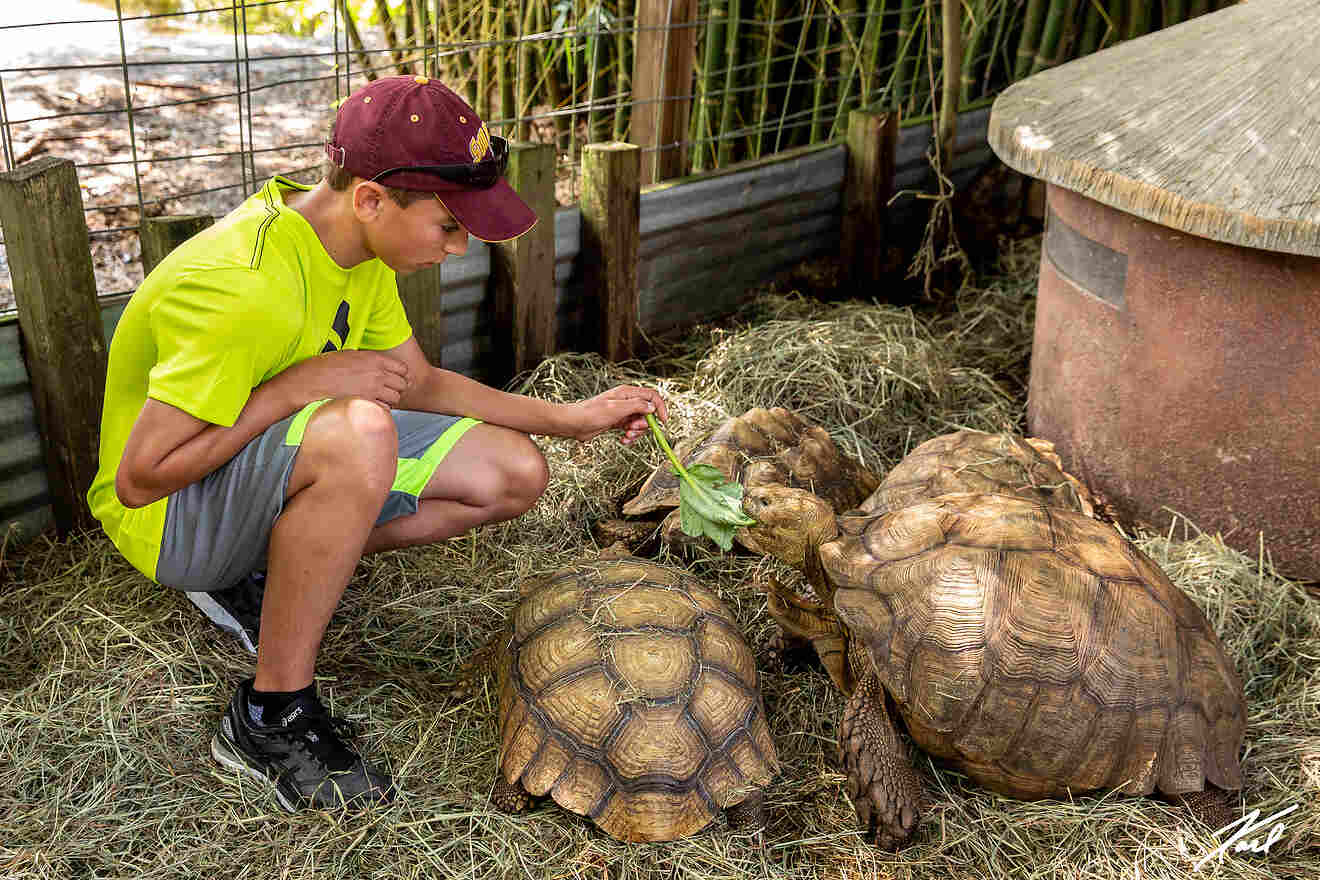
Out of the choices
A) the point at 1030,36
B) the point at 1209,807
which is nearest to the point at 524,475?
the point at 1209,807

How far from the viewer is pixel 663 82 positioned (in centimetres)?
490

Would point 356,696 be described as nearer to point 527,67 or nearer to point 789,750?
point 789,750

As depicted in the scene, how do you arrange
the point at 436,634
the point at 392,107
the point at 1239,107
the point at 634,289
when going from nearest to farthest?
the point at 392,107, the point at 436,634, the point at 1239,107, the point at 634,289

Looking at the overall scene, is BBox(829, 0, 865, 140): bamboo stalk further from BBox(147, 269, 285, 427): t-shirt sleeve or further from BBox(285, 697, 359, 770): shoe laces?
BBox(285, 697, 359, 770): shoe laces

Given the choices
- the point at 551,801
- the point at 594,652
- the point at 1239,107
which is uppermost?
the point at 1239,107

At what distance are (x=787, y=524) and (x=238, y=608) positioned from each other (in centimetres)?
139

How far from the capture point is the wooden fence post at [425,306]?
13.1 feet

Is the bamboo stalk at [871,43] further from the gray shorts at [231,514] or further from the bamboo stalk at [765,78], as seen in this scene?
the gray shorts at [231,514]

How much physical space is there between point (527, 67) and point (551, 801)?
4133 mm

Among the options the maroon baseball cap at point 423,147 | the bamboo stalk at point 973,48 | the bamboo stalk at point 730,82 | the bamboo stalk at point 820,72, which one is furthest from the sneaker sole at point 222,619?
the bamboo stalk at point 973,48

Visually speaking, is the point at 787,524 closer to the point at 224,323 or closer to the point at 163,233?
the point at 224,323

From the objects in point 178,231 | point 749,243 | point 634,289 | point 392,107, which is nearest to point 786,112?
point 749,243

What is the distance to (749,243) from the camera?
17.3 ft

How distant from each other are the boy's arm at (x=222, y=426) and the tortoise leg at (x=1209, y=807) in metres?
2.00
